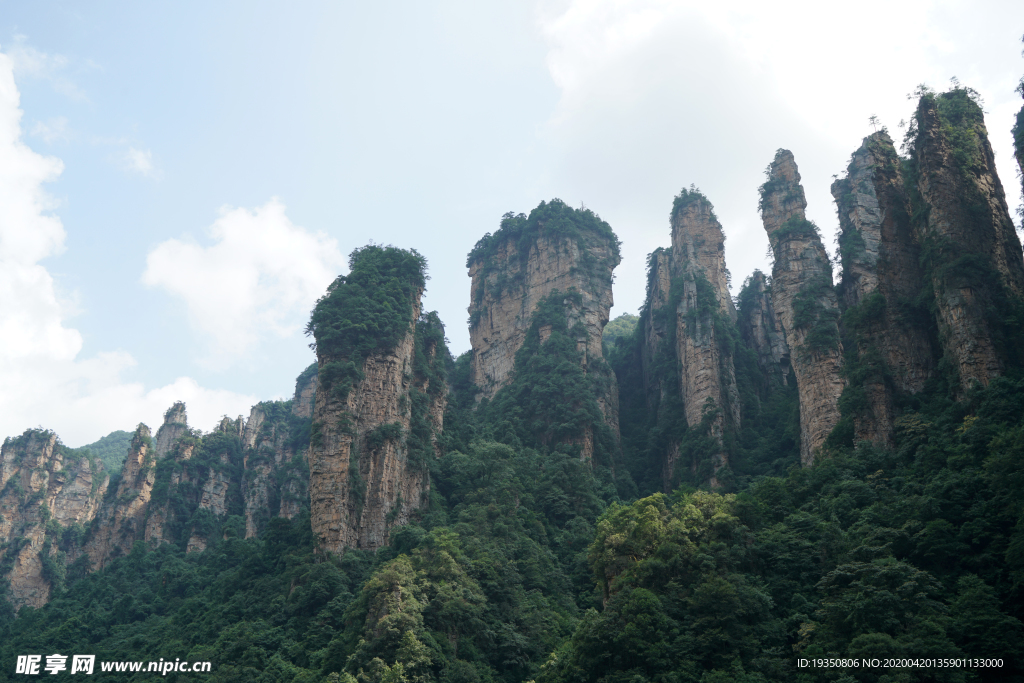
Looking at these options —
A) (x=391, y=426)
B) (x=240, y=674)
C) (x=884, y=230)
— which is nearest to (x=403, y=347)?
(x=391, y=426)

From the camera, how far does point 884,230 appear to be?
129ft

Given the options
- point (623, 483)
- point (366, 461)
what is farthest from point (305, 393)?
point (366, 461)

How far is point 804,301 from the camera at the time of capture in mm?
46125

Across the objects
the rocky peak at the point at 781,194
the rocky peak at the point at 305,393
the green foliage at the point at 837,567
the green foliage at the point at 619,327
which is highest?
the green foliage at the point at 619,327

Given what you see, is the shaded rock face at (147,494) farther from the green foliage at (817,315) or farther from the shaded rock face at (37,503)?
the green foliage at (817,315)

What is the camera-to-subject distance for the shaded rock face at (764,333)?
55469 millimetres

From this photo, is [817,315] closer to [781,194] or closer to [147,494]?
[781,194]

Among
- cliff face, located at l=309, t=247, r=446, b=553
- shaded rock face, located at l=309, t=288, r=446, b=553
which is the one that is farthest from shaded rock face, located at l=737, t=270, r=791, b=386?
shaded rock face, located at l=309, t=288, r=446, b=553

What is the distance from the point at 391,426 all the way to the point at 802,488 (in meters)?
19.3

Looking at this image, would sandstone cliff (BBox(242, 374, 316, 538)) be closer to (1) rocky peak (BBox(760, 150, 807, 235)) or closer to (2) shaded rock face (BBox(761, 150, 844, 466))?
(2) shaded rock face (BBox(761, 150, 844, 466))

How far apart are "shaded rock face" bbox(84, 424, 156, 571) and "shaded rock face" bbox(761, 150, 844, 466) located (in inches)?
1755

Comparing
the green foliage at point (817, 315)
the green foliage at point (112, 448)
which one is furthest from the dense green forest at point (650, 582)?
the green foliage at point (112, 448)

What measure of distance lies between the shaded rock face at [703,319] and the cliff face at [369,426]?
1552 cm

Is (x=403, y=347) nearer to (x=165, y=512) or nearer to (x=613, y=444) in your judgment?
(x=613, y=444)
